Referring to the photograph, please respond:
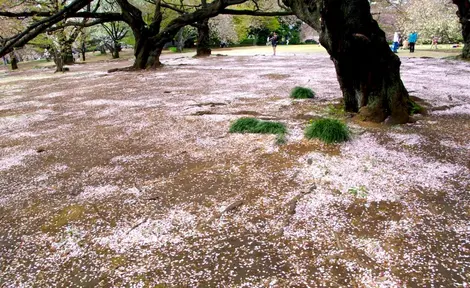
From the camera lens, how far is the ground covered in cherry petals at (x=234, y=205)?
8.46 feet

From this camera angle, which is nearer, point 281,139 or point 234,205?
point 234,205

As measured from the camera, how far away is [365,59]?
19.6ft

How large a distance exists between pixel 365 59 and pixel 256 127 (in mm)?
2343

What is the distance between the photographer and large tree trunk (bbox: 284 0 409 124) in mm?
5828

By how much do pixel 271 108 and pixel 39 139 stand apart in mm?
4898

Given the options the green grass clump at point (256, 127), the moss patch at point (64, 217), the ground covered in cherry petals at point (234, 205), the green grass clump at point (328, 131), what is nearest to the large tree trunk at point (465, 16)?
the ground covered in cherry petals at point (234, 205)

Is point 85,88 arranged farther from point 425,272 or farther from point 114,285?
point 425,272

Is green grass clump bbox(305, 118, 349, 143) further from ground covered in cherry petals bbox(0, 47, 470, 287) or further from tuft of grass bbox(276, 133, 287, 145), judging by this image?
tuft of grass bbox(276, 133, 287, 145)

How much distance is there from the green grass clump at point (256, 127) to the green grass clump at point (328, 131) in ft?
1.69

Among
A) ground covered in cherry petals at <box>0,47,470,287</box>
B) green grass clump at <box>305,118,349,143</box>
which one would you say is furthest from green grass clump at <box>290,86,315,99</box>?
green grass clump at <box>305,118,349,143</box>

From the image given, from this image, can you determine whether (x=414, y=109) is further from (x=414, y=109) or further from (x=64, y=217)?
(x=64, y=217)

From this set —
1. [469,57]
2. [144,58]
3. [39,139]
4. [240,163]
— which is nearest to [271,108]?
[240,163]

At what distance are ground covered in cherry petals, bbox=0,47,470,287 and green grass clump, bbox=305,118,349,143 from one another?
20 cm

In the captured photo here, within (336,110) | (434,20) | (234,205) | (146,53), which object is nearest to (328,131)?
(336,110)
